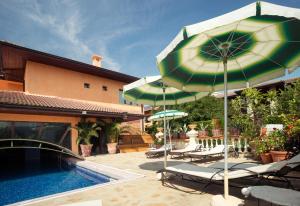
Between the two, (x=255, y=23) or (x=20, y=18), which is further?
(x=20, y=18)

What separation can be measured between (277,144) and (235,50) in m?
4.80

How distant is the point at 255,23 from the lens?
175 inches

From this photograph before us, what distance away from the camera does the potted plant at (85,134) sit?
15.7 metres

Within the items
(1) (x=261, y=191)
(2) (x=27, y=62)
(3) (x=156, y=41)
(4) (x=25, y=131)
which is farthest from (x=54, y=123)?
(1) (x=261, y=191)

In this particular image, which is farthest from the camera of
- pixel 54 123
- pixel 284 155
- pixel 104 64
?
pixel 104 64

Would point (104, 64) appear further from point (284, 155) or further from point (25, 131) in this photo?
point (284, 155)

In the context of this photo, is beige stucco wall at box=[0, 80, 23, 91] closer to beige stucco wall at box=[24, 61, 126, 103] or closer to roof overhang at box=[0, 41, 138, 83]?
roof overhang at box=[0, 41, 138, 83]

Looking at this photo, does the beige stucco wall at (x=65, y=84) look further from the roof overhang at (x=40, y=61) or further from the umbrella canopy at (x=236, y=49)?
the umbrella canopy at (x=236, y=49)

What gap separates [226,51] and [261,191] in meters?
2.86

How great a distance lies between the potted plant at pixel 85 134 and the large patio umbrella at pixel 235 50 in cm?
1035

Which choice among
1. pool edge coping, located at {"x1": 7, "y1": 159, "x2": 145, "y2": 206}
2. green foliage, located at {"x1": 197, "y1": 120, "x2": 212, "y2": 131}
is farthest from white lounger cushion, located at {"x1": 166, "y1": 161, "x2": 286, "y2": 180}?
green foliage, located at {"x1": 197, "y1": 120, "x2": 212, "y2": 131}

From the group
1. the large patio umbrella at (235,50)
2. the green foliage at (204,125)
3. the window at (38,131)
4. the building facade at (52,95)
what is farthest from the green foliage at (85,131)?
the large patio umbrella at (235,50)

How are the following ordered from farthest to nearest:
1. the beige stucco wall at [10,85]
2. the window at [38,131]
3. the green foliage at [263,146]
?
the beige stucco wall at [10,85] → the window at [38,131] → the green foliage at [263,146]

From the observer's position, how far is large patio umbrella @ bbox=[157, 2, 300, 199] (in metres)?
3.96
